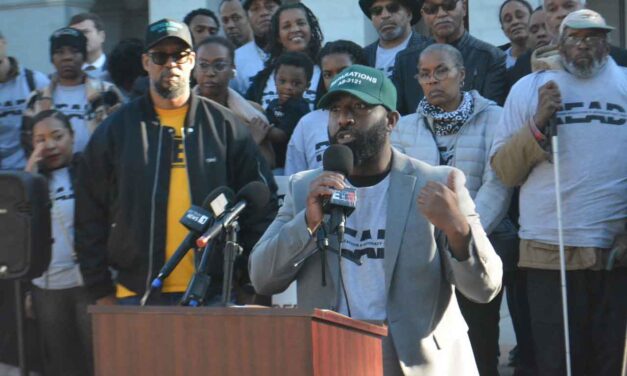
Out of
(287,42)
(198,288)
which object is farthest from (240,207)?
(287,42)

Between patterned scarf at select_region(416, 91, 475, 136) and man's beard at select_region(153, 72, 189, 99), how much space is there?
1669mm

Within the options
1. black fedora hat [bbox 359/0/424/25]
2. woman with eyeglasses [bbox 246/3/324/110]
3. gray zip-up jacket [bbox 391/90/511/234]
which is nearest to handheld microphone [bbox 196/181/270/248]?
gray zip-up jacket [bbox 391/90/511/234]

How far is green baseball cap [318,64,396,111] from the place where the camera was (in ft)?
16.7

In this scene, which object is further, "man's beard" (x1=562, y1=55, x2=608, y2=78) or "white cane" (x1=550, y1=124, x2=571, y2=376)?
"man's beard" (x1=562, y1=55, x2=608, y2=78)

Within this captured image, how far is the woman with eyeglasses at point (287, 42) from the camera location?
367 inches

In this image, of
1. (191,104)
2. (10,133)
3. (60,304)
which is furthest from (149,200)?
(10,133)

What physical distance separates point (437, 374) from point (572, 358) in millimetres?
2571

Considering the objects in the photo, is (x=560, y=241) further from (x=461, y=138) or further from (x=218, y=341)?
(x=218, y=341)

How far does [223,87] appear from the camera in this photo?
8.69 metres

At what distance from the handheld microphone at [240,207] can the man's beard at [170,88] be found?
61.7 inches

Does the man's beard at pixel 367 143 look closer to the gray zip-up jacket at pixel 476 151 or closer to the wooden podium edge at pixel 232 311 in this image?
the wooden podium edge at pixel 232 311

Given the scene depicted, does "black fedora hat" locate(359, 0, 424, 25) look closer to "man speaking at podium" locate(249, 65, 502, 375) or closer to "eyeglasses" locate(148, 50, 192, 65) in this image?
"eyeglasses" locate(148, 50, 192, 65)

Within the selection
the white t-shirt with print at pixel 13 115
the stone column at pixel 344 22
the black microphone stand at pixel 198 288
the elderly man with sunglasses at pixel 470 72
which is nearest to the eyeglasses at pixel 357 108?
the black microphone stand at pixel 198 288

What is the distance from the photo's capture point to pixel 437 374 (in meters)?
4.95
